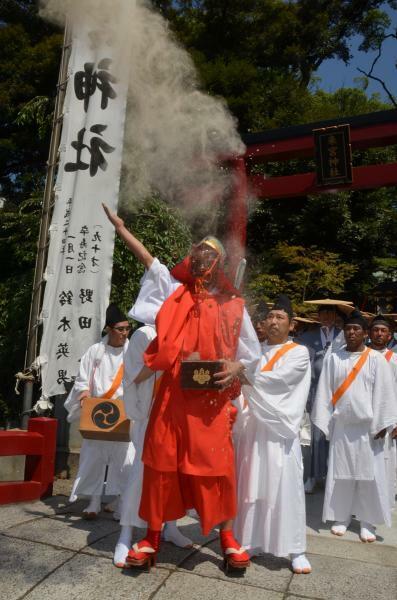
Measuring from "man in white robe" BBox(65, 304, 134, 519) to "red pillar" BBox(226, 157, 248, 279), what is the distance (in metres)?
3.42

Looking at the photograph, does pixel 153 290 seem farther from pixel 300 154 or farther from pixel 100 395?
pixel 300 154

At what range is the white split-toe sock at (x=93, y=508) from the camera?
16.4 ft

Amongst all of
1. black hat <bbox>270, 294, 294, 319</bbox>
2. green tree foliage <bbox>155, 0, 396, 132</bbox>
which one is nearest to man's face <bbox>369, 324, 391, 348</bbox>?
black hat <bbox>270, 294, 294, 319</bbox>

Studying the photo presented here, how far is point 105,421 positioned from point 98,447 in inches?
33.9

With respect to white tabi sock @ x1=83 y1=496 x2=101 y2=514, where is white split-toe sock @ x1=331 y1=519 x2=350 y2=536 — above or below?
below

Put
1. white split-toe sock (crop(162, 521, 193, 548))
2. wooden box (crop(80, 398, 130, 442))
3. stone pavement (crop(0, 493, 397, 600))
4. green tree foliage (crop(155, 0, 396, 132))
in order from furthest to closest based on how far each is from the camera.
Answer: green tree foliage (crop(155, 0, 396, 132)), wooden box (crop(80, 398, 130, 442)), white split-toe sock (crop(162, 521, 193, 548)), stone pavement (crop(0, 493, 397, 600))

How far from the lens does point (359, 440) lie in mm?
5324

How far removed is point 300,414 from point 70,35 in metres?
5.08

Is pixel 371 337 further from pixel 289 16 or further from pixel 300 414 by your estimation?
pixel 289 16

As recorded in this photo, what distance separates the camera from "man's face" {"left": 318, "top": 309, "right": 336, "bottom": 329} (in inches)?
303

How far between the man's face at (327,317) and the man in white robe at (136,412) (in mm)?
4100

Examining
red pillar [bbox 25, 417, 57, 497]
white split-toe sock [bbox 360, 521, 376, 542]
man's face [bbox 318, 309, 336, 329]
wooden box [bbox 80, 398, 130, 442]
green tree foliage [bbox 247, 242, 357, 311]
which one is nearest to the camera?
wooden box [bbox 80, 398, 130, 442]

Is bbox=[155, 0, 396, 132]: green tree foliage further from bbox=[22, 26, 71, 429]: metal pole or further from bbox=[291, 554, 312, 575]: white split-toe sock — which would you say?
bbox=[291, 554, 312, 575]: white split-toe sock

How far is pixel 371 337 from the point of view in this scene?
6625 millimetres
